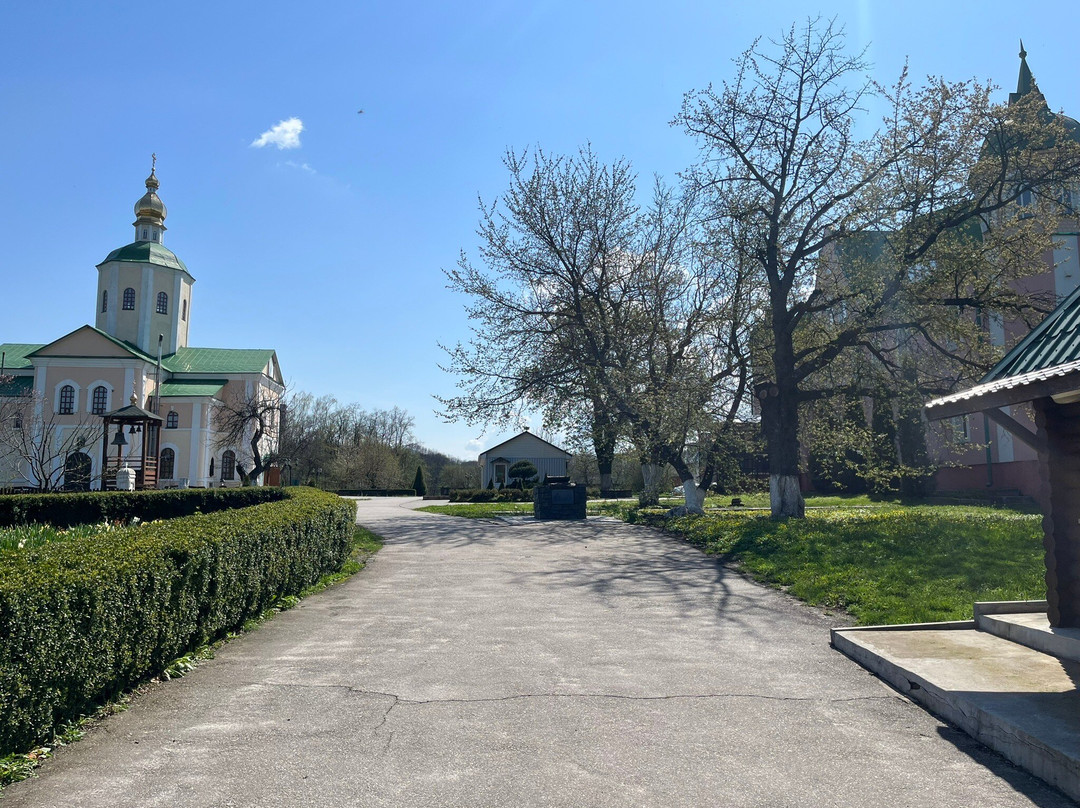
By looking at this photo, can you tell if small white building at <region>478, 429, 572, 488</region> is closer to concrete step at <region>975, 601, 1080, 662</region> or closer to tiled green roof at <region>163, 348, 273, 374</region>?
tiled green roof at <region>163, 348, 273, 374</region>

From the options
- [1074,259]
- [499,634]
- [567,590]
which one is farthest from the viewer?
[1074,259]

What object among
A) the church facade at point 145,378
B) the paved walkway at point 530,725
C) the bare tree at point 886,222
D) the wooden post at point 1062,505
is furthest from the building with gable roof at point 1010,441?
the church facade at point 145,378

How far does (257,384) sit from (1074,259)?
159 ft

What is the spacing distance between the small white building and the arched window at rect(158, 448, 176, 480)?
71.4 feet

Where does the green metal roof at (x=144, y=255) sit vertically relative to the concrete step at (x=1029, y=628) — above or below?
above

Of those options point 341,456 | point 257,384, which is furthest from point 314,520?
point 341,456

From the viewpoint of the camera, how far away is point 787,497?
60.1 feet

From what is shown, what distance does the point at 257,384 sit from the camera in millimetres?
55312

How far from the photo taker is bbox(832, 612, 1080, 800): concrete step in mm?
4051

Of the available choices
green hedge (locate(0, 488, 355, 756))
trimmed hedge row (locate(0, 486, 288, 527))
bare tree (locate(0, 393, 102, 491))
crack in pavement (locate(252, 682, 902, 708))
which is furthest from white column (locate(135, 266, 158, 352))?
crack in pavement (locate(252, 682, 902, 708))

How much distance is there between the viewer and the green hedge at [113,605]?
13.2 ft

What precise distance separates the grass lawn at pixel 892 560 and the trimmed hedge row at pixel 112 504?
11887 millimetres

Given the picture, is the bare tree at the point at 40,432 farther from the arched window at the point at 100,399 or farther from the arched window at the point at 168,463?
the arched window at the point at 168,463

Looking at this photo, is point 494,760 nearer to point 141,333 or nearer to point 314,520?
point 314,520
